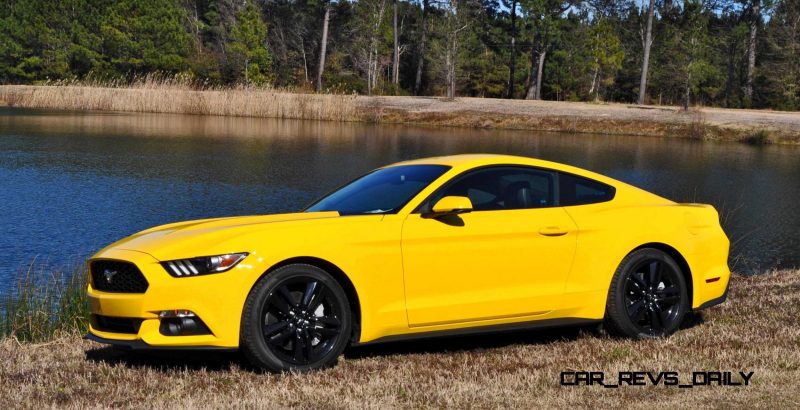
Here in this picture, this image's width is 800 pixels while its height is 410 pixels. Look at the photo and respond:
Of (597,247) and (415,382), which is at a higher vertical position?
(597,247)

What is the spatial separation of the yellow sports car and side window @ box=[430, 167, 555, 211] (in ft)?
0.03

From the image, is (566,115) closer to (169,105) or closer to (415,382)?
(169,105)

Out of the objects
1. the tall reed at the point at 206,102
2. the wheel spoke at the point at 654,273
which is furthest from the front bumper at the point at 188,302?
the tall reed at the point at 206,102

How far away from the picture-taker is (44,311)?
35.9ft

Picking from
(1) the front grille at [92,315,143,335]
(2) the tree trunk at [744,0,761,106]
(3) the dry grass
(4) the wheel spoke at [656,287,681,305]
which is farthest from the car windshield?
(2) the tree trunk at [744,0,761,106]

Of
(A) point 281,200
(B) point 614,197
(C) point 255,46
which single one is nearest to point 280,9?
(C) point 255,46

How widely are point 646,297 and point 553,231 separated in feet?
3.46

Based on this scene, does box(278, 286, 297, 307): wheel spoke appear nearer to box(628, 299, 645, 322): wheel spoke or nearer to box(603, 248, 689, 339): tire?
box(603, 248, 689, 339): tire

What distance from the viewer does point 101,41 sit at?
7962cm

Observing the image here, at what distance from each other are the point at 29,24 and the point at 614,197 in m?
80.4

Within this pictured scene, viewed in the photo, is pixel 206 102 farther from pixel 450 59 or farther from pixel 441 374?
pixel 441 374

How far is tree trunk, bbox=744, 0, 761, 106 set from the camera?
244 feet

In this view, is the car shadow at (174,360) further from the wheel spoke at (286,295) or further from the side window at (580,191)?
the side window at (580,191)

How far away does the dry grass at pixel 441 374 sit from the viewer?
20.2 ft
